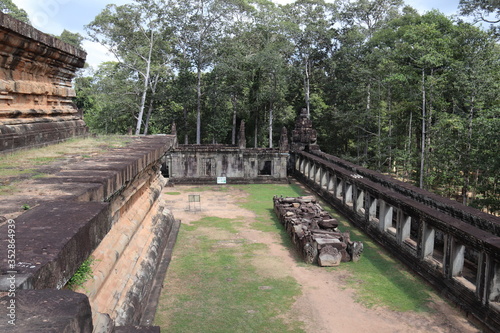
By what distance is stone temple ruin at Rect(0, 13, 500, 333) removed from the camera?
175 centimetres

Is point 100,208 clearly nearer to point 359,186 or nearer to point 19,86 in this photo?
point 19,86

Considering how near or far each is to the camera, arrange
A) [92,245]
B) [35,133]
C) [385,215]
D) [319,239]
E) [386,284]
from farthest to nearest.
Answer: [385,215]
[319,239]
[386,284]
[35,133]
[92,245]

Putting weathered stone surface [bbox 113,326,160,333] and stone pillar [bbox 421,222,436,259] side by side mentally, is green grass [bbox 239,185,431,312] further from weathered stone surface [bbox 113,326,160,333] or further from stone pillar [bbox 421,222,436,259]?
weathered stone surface [bbox 113,326,160,333]

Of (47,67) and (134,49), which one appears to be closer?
(47,67)

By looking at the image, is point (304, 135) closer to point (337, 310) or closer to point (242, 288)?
point (242, 288)

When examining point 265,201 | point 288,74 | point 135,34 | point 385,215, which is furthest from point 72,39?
point 385,215

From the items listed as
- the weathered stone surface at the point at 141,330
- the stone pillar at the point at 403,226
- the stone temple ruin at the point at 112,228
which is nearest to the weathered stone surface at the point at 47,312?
the stone temple ruin at the point at 112,228

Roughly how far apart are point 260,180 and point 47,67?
516 inches

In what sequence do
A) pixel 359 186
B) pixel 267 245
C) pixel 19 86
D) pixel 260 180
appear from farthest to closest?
pixel 260 180 → pixel 359 186 → pixel 267 245 → pixel 19 86

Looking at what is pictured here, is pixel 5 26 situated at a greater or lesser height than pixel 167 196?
greater

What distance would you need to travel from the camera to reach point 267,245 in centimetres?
873

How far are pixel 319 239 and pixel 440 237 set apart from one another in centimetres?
262

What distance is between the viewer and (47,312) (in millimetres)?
1407

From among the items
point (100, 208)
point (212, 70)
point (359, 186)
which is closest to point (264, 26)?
point (212, 70)
